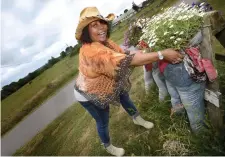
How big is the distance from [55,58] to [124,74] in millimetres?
55116

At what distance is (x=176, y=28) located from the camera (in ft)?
9.34

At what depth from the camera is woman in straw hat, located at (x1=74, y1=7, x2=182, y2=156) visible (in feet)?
9.03

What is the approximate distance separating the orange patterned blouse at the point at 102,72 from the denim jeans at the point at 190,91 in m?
0.54

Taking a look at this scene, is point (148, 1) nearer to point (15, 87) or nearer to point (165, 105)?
point (15, 87)


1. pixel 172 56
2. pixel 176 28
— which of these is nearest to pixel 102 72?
pixel 172 56

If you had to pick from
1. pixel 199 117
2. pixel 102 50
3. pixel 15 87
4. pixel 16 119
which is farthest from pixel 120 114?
pixel 15 87

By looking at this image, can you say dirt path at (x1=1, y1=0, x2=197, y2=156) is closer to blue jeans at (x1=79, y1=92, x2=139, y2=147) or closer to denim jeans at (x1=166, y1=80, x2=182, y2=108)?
blue jeans at (x1=79, y1=92, x2=139, y2=147)

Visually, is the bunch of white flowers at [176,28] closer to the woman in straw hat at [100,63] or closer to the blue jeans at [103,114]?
the woman in straw hat at [100,63]

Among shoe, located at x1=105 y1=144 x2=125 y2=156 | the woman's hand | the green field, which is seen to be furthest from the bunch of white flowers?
shoe, located at x1=105 y1=144 x2=125 y2=156

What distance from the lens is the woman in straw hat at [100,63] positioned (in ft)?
9.03

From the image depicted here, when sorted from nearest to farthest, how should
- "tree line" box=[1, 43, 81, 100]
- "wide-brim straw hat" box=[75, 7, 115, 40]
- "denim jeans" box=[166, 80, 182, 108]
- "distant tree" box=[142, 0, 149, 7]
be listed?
"wide-brim straw hat" box=[75, 7, 115, 40] < "denim jeans" box=[166, 80, 182, 108] < "tree line" box=[1, 43, 81, 100] < "distant tree" box=[142, 0, 149, 7]

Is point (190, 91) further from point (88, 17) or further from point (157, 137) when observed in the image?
point (88, 17)

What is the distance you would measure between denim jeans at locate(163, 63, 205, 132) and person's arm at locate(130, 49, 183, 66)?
0.55ft

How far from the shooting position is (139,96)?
5.64 meters
